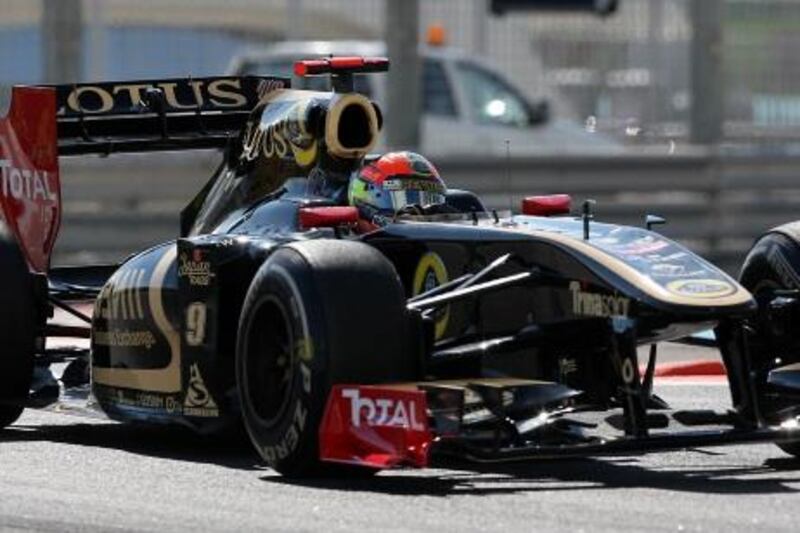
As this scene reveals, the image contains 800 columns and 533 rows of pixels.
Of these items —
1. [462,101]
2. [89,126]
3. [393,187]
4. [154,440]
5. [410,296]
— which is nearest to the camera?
[410,296]

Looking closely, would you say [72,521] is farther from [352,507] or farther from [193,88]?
[193,88]

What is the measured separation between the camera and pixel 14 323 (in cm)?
988

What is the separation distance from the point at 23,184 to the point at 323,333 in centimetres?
315

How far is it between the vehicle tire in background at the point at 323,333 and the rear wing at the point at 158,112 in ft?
9.39

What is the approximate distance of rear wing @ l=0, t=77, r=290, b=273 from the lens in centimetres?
1080

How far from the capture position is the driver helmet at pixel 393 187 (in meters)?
9.66

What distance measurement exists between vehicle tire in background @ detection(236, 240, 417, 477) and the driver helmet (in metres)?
1.13

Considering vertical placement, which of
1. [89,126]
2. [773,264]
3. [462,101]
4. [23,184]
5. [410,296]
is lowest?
[462,101]

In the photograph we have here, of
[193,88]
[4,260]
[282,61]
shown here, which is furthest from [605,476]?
[282,61]

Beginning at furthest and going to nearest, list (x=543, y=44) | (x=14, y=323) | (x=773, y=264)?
(x=543, y=44) → (x=14, y=323) → (x=773, y=264)

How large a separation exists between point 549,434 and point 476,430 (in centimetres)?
28

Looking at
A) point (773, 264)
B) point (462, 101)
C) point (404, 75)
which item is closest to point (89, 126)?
point (773, 264)

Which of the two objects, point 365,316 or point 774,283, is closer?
point 365,316

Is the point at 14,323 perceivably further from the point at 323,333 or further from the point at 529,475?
the point at 529,475
